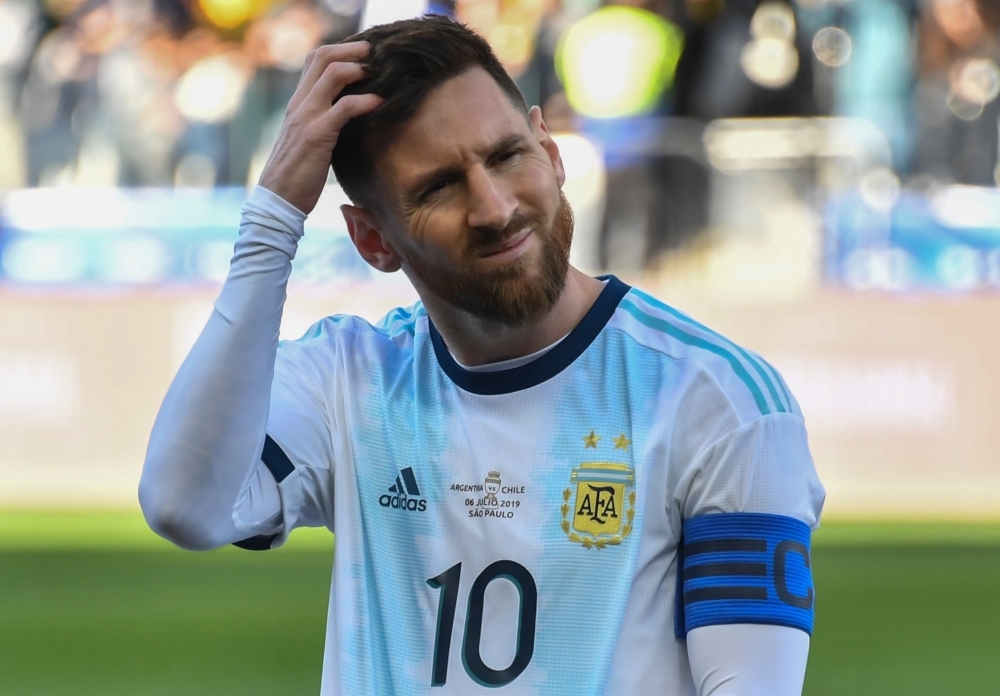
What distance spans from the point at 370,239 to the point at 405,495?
51 centimetres

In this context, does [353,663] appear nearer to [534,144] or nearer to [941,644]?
[534,144]

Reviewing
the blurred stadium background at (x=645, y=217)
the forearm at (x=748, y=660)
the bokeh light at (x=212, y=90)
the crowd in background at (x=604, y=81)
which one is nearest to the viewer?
the forearm at (x=748, y=660)

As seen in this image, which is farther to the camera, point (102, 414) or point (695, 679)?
point (102, 414)

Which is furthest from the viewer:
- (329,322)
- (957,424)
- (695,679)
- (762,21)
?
(762,21)

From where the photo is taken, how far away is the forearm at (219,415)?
2227mm

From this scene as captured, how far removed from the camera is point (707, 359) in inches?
87.9

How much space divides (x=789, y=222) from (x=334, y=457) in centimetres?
765

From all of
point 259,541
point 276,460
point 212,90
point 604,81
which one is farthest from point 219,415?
point 212,90

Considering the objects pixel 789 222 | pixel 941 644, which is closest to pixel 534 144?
pixel 941 644

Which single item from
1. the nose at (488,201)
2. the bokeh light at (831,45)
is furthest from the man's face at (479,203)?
the bokeh light at (831,45)

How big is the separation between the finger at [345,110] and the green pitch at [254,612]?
393cm

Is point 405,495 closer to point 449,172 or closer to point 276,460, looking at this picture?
point 276,460

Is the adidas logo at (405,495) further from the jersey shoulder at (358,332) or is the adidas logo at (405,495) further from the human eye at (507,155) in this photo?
the human eye at (507,155)

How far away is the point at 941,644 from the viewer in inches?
259
